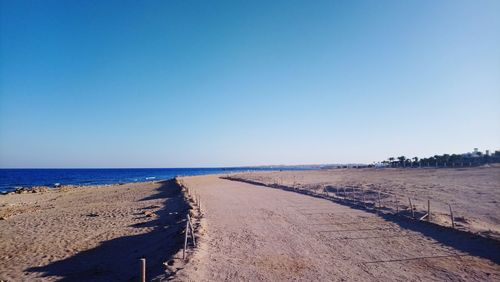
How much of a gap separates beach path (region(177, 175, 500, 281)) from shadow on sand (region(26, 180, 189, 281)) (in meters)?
1.42

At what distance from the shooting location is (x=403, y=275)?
9156mm

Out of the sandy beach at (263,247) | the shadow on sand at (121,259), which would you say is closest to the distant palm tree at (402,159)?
the sandy beach at (263,247)

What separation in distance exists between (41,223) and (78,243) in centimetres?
774

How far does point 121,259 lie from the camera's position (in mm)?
12945

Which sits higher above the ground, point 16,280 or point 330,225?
point 330,225

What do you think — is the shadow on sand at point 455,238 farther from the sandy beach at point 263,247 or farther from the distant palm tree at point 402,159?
the distant palm tree at point 402,159

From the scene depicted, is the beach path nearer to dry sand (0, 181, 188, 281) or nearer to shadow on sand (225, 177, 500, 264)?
shadow on sand (225, 177, 500, 264)

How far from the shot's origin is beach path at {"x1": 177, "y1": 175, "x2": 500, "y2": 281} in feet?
30.3

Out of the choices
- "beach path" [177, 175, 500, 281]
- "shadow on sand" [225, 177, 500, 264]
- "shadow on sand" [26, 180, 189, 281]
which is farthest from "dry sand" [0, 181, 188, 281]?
"shadow on sand" [225, 177, 500, 264]

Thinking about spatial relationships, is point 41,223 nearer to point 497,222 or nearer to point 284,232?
point 284,232

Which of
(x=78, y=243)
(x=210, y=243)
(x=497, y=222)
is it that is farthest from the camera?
(x=497, y=222)

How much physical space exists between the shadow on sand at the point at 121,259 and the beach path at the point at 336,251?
1.42 m

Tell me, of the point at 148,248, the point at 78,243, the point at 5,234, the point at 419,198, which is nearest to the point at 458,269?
the point at 148,248

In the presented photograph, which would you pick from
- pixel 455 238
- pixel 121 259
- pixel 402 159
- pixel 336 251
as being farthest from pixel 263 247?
pixel 402 159
